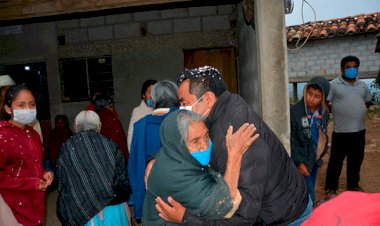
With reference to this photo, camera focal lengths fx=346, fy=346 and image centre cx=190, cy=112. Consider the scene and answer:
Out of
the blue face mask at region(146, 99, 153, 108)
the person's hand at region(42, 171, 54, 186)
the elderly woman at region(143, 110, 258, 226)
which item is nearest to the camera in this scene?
the elderly woman at region(143, 110, 258, 226)

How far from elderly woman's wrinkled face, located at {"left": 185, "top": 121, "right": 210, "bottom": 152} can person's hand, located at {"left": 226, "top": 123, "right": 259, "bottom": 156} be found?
155 millimetres

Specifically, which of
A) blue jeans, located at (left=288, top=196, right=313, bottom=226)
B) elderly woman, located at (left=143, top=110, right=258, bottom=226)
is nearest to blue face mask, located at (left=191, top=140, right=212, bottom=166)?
elderly woman, located at (left=143, top=110, right=258, bottom=226)

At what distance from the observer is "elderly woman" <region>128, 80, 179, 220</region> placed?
320cm

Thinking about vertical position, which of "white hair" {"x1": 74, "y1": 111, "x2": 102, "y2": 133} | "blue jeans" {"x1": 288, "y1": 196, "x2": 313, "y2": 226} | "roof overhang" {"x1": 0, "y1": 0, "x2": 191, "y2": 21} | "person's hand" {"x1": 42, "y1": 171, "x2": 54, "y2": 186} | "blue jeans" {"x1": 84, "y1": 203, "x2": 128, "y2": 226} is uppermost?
"roof overhang" {"x1": 0, "y1": 0, "x2": 191, "y2": 21}

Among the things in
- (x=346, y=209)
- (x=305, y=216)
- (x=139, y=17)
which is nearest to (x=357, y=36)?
(x=139, y=17)

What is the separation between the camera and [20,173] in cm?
267

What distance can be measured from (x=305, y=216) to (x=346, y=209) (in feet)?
3.28

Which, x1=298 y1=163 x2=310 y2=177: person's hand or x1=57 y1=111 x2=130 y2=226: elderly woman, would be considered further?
x1=298 y1=163 x2=310 y2=177: person's hand

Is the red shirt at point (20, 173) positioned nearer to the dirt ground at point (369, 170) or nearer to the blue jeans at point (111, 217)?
the blue jeans at point (111, 217)

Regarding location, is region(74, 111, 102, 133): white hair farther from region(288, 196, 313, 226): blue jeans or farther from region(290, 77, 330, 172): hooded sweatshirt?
region(290, 77, 330, 172): hooded sweatshirt

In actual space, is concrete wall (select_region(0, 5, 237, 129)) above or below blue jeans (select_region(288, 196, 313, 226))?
above

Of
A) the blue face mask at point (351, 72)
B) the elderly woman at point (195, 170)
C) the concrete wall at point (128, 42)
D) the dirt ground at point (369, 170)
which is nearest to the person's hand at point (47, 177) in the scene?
the elderly woman at point (195, 170)

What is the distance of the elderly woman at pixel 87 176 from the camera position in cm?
276

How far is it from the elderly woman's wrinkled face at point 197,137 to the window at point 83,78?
660 centimetres
